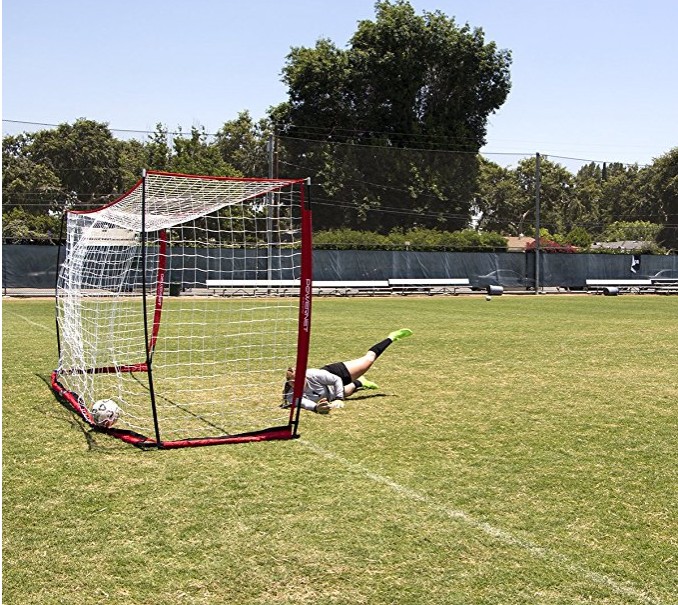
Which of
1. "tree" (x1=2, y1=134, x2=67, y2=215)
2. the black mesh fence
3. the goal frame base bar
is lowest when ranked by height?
the goal frame base bar

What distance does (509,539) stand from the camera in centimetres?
446

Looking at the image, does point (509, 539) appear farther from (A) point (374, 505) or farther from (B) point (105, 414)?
(B) point (105, 414)

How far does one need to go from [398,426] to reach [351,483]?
2.00 meters

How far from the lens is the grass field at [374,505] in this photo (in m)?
3.87

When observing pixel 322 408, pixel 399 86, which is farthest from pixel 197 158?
pixel 322 408

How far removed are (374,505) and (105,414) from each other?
3.47 m

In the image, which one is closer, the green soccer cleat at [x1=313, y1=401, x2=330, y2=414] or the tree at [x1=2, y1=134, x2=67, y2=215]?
the green soccer cleat at [x1=313, y1=401, x2=330, y2=414]

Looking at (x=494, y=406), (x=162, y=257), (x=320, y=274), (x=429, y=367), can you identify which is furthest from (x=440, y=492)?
(x=320, y=274)

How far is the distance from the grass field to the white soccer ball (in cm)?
21

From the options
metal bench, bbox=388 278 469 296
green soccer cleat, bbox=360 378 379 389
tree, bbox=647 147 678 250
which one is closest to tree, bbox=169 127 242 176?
metal bench, bbox=388 278 469 296

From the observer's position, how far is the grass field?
387 cm

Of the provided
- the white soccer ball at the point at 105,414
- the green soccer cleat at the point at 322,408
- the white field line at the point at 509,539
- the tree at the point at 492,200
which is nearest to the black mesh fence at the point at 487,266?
the tree at the point at 492,200

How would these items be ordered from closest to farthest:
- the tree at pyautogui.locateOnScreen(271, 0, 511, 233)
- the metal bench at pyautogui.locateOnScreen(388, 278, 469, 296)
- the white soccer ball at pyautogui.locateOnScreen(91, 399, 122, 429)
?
the white soccer ball at pyautogui.locateOnScreen(91, 399, 122, 429), the metal bench at pyautogui.locateOnScreen(388, 278, 469, 296), the tree at pyautogui.locateOnScreen(271, 0, 511, 233)

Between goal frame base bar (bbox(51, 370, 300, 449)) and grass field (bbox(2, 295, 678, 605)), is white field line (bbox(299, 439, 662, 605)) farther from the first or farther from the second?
goal frame base bar (bbox(51, 370, 300, 449))
